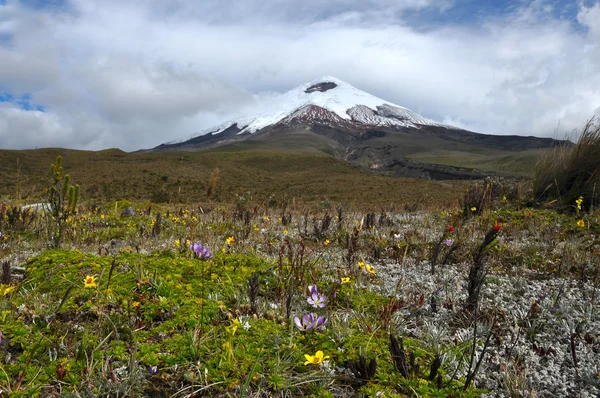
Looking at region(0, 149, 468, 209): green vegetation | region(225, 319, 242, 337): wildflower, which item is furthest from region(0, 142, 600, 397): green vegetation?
region(0, 149, 468, 209): green vegetation

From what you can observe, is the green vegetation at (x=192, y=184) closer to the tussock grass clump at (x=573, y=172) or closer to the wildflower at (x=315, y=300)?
the tussock grass clump at (x=573, y=172)

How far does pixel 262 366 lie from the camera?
1.90 meters

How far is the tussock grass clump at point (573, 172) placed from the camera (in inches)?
277

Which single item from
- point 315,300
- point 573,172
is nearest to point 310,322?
point 315,300

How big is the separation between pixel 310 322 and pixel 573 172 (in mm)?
7541

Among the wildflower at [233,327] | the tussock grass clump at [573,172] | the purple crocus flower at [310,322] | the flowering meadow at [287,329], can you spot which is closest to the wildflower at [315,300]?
the flowering meadow at [287,329]

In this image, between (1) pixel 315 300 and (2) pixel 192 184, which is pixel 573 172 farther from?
(2) pixel 192 184

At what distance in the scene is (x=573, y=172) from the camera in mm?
7434

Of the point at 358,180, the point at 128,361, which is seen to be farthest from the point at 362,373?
the point at 358,180

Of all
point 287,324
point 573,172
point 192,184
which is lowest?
point 192,184

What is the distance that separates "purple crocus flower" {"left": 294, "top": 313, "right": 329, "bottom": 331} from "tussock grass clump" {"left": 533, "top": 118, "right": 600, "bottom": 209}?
6230 millimetres

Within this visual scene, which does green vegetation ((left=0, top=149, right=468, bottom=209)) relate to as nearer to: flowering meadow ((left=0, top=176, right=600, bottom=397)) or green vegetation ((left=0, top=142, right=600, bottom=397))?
green vegetation ((left=0, top=142, right=600, bottom=397))

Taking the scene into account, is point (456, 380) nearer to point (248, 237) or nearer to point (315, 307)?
point (315, 307)

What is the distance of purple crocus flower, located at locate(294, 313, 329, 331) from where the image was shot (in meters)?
2.17
